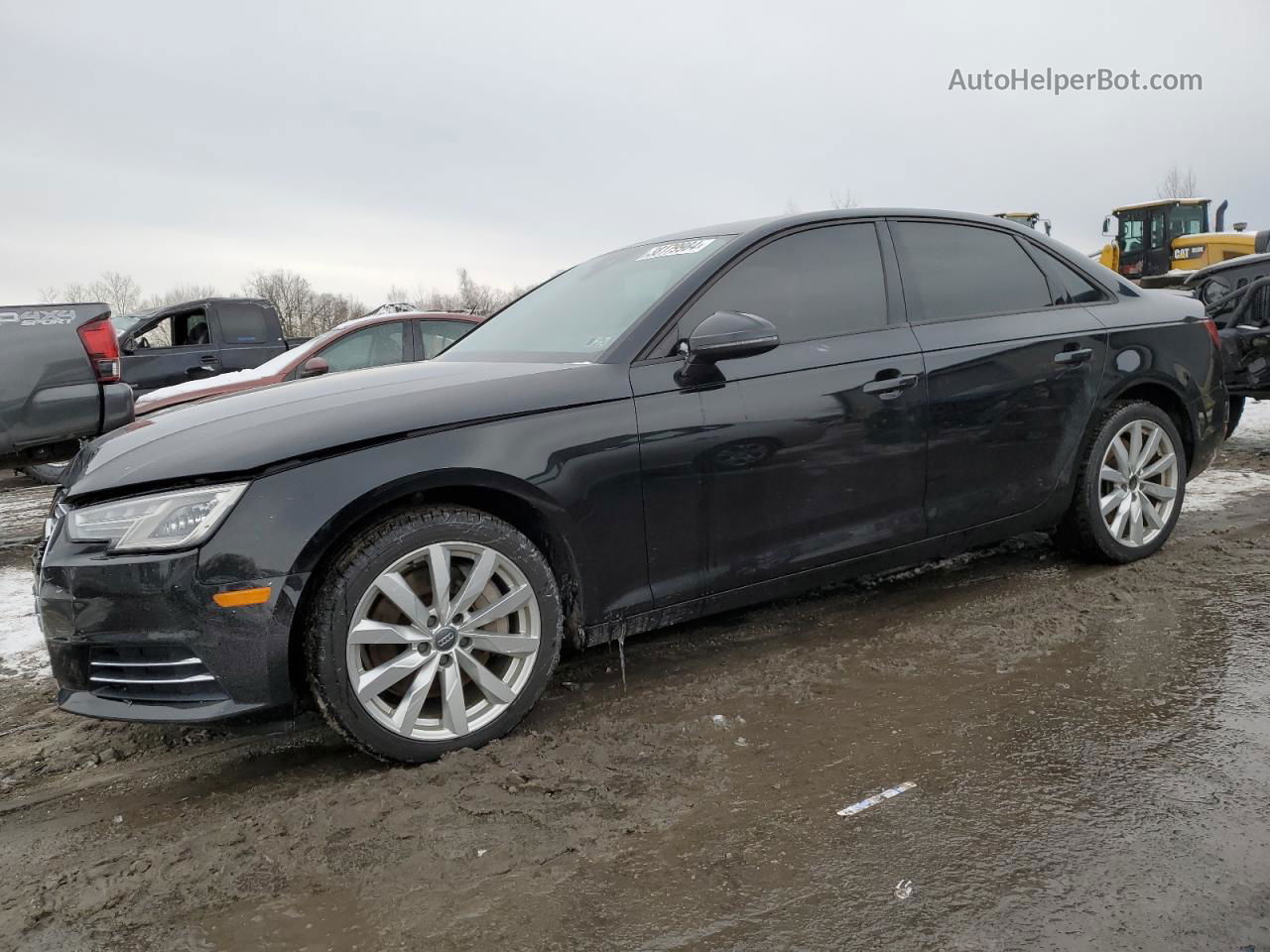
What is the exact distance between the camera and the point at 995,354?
382cm

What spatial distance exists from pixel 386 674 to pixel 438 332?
6.31 meters

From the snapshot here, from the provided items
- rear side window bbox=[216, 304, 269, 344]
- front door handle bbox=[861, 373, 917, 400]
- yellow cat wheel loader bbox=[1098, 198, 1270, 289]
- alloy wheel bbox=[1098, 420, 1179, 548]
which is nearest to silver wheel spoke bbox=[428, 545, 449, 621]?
→ front door handle bbox=[861, 373, 917, 400]

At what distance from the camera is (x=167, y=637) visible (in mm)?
2479

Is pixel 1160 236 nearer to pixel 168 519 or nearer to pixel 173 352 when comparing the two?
pixel 173 352

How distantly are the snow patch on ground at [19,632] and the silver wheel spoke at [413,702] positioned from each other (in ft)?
5.63

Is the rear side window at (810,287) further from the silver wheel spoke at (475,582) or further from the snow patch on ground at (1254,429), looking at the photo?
the snow patch on ground at (1254,429)

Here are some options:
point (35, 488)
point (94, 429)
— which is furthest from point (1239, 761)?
point (35, 488)

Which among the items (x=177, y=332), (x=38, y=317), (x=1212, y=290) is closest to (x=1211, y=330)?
(x=1212, y=290)

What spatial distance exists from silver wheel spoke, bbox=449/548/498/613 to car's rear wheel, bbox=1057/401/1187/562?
278cm

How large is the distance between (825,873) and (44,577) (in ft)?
7.27

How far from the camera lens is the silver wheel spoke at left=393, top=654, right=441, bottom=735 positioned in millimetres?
2656

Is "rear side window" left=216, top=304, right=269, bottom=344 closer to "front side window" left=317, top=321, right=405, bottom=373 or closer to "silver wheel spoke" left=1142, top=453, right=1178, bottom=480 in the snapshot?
"front side window" left=317, top=321, right=405, bottom=373

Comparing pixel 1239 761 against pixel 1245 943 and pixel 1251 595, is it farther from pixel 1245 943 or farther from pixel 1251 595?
pixel 1251 595

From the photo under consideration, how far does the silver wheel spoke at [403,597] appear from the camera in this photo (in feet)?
8.56
